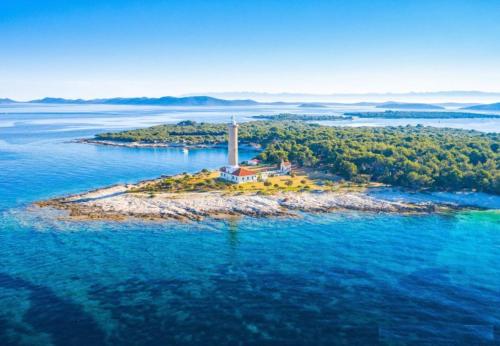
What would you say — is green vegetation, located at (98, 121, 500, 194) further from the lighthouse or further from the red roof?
the red roof

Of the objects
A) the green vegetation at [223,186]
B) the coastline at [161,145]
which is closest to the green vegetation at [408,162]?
the green vegetation at [223,186]

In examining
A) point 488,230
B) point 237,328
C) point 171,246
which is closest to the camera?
point 237,328

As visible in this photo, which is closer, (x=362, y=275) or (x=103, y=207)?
(x=362, y=275)

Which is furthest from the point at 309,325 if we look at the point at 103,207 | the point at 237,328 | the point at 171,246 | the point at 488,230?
the point at 103,207

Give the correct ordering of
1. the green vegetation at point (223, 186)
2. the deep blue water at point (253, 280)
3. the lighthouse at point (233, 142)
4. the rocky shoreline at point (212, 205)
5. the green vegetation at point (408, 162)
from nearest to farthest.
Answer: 1. the deep blue water at point (253, 280)
2. the rocky shoreline at point (212, 205)
3. the green vegetation at point (223, 186)
4. the green vegetation at point (408, 162)
5. the lighthouse at point (233, 142)

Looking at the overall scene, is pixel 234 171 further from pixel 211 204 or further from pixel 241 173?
pixel 211 204

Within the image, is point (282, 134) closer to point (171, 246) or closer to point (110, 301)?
point (171, 246)

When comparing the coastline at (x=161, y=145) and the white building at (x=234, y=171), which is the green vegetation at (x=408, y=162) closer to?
the white building at (x=234, y=171)
